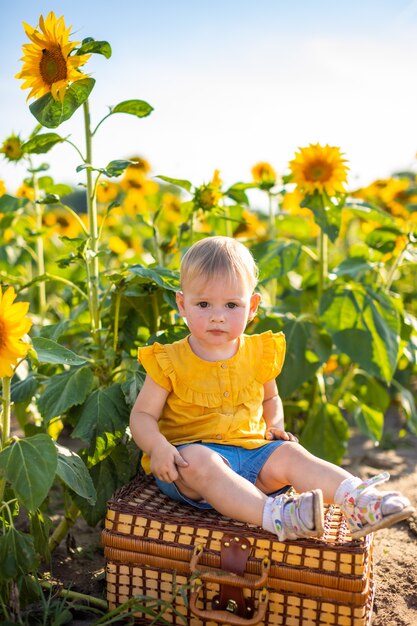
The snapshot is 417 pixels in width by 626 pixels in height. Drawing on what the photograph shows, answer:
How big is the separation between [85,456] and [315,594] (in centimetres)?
86

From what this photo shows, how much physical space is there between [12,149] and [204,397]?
148 centimetres

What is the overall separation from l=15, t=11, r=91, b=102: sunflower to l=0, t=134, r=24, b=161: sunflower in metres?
0.73

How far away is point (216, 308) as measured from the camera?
229cm

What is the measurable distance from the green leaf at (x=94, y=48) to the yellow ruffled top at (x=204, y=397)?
96cm

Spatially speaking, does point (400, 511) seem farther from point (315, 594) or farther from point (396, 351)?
point (396, 351)

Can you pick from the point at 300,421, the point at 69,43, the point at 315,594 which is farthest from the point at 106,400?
the point at 300,421

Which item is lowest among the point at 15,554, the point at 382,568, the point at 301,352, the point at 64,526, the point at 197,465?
the point at 382,568

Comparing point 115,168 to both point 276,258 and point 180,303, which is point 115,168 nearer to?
point 180,303

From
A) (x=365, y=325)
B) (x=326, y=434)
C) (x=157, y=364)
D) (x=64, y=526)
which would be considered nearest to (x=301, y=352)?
(x=365, y=325)

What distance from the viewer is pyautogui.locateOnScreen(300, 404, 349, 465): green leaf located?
332 centimetres

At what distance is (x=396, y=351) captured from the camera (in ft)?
10.0

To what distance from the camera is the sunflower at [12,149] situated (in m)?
3.20

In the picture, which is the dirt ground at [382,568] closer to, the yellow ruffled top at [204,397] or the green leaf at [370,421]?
the green leaf at [370,421]

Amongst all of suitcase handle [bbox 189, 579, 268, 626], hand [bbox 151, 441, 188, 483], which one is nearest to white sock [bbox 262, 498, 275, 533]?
suitcase handle [bbox 189, 579, 268, 626]
